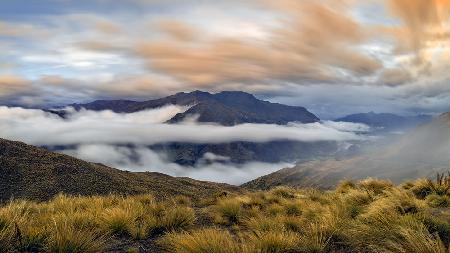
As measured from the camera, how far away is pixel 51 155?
158ft

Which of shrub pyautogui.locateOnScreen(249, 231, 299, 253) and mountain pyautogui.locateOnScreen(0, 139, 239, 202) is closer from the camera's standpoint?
shrub pyautogui.locateOnScreen(249, 231, 299, 253)

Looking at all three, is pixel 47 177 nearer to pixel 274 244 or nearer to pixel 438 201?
pixel 438 201

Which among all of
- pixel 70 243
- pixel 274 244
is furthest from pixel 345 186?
pixel 70 243

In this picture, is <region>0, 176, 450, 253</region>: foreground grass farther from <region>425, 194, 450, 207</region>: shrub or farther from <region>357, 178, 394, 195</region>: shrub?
<region>357, 178, 394, 195</region>: shrub

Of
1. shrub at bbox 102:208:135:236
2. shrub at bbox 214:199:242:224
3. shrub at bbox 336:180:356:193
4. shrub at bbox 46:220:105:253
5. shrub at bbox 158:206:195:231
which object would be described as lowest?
shrub at bbox 336:180:356:193

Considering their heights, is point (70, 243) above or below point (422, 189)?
above

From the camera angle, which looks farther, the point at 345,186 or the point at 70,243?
the point at 345,186

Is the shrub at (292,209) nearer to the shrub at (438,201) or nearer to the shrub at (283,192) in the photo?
the shrub at (438,201)

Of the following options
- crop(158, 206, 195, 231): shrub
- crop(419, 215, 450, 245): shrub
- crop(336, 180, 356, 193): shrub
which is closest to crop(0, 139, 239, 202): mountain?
crop(336, 180, 356, 193): shrub

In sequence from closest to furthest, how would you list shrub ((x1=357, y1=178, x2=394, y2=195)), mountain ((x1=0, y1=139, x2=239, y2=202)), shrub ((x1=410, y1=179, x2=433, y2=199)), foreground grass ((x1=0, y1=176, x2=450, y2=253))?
foreground grass ((x1=0, y1=176, x2=450, y2=253)) → shrub ((x1=410, y1=179, x2=433, y2=199)) → shrub ((x1=357, y1=178, x2=394, y2=195)) → mountain ((x1=0, y1=139, x2=239, y2=202))

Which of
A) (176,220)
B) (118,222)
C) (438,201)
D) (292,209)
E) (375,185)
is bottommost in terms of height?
(292,209)

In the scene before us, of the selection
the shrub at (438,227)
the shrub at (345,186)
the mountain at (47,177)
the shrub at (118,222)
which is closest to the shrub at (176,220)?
the shrub at (118,222)

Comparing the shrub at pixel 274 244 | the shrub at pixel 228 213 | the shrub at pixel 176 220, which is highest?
the shrub at pixel 274 244

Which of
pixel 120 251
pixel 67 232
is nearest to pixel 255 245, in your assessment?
pixel 120 251
